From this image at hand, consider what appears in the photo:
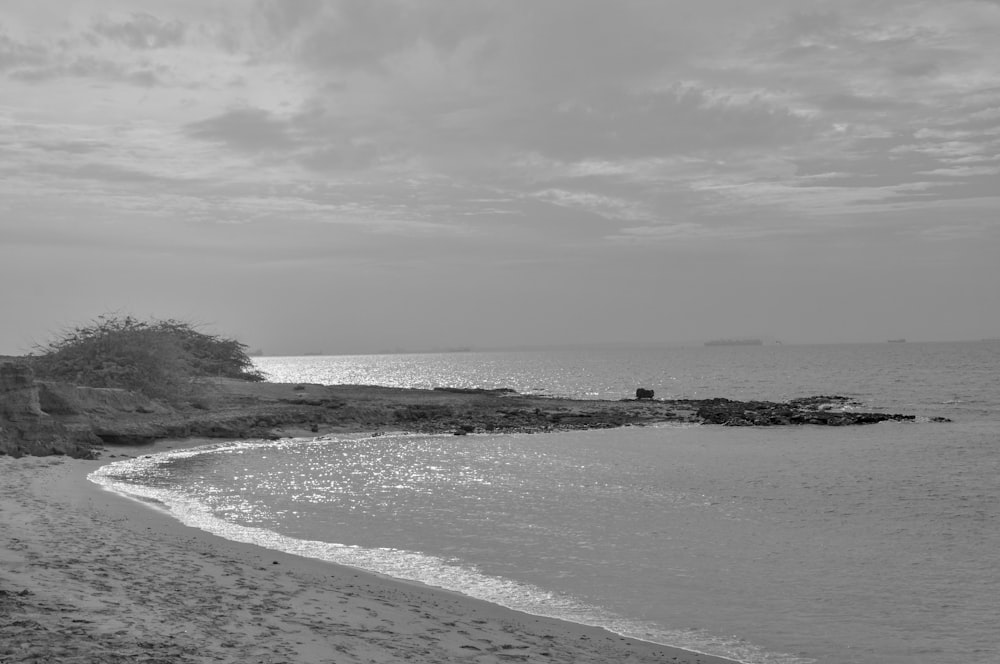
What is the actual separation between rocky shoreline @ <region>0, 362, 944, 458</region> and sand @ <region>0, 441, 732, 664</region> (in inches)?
543

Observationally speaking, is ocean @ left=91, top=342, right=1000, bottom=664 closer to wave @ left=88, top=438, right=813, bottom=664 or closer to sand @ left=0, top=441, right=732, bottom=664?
wave @ left=88, top=438, right=813, bottom=664

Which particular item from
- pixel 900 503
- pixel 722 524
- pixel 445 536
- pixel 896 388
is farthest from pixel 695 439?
pixel 896 388

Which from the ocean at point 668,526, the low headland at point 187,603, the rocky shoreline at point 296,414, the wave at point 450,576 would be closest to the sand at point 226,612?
the low headland at point 187,603

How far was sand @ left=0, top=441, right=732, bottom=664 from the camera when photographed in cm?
677

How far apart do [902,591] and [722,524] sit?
4834 mm

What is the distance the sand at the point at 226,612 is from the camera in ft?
22.2

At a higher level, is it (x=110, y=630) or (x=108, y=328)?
(x=108, y=328)

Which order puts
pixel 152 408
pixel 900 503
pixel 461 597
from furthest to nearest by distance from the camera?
pixel 152 408 < pixel 900 503 < pixel 461 597

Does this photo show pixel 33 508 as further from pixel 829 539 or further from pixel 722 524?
pixel 829 539

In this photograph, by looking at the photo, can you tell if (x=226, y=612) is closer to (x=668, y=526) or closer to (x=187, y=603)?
(x=187, y=603)

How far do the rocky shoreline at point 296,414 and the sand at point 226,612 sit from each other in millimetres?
13780

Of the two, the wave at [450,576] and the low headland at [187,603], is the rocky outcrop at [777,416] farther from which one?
the low headland at [187,603]

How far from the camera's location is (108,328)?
41.8 metres

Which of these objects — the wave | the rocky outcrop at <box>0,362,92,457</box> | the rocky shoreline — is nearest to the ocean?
the wave
